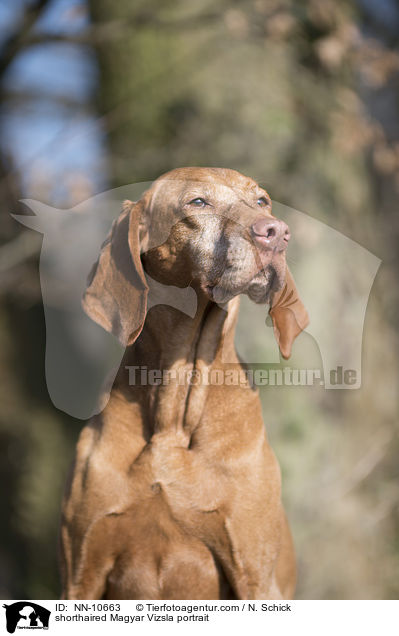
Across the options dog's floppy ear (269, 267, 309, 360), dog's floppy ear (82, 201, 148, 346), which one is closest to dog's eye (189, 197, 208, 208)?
dog's floppy ear (82, 201, 148, 346)

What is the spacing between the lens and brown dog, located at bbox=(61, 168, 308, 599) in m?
1.37

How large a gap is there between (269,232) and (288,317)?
0.32 metres

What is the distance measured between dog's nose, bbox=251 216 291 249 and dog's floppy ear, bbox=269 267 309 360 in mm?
204

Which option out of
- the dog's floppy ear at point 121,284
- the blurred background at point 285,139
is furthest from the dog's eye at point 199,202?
the blurred background at point 285,139

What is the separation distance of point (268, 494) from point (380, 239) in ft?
4.74

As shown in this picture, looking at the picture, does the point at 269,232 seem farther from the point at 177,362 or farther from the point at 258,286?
the point at 177,362

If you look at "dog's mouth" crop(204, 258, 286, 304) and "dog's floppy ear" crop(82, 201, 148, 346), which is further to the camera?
"dog's floppy ear" crop(82, 201, 148, 346)

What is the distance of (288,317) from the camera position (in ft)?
4.71
